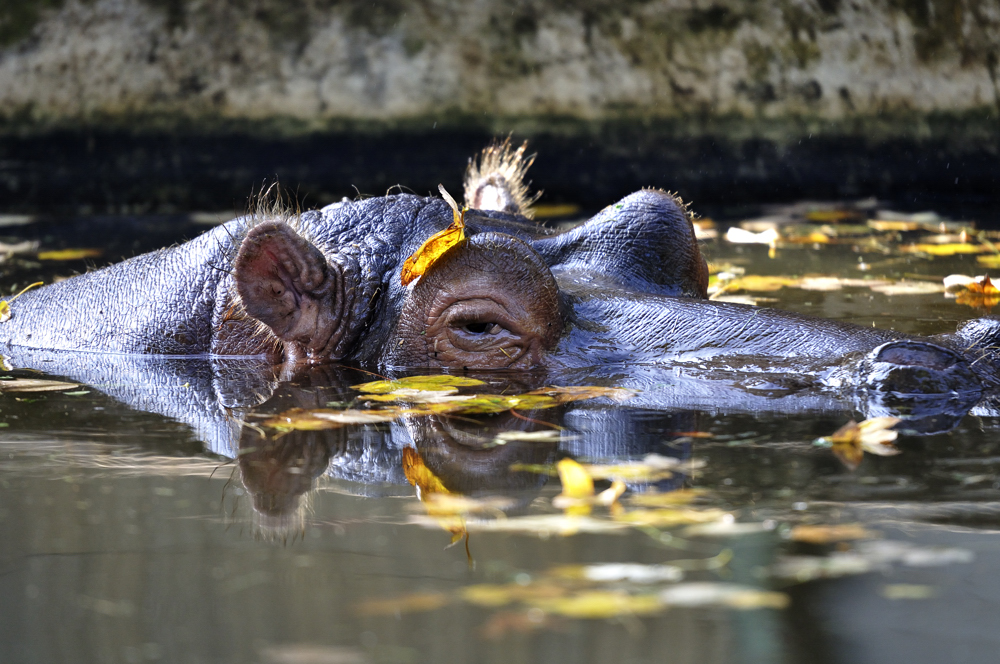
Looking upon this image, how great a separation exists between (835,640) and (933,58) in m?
10.2

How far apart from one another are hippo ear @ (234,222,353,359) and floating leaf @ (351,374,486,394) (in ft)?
1.28

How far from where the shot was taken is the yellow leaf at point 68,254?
7562 mm

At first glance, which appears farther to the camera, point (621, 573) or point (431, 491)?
point (431, 491)

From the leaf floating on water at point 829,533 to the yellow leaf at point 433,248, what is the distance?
175cm

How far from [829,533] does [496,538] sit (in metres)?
0.68

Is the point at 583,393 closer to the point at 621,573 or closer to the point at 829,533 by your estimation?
the point at 829,533

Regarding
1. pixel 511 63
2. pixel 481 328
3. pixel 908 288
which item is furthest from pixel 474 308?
pixel 511 63

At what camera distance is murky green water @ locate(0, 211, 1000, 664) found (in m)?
2.13

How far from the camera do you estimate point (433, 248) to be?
407cm

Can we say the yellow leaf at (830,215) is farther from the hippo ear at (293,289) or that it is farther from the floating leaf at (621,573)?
the floating leaf at (621,573)

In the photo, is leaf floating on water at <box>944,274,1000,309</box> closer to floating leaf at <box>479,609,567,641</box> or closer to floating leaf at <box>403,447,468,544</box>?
floating leaf at <box>403,447,468,544</box>

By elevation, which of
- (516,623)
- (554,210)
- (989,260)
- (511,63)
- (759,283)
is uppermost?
(511,63)

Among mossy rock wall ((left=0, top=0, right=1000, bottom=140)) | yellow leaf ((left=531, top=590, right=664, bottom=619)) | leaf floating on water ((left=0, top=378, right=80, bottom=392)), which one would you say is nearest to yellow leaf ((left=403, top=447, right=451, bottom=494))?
yellow leaf ((left=531, top=590, right=664, bottom=619))

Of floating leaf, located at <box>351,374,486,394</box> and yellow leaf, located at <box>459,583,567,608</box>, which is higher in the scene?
floating leaf, located at <box>351,374,486,394</box>
